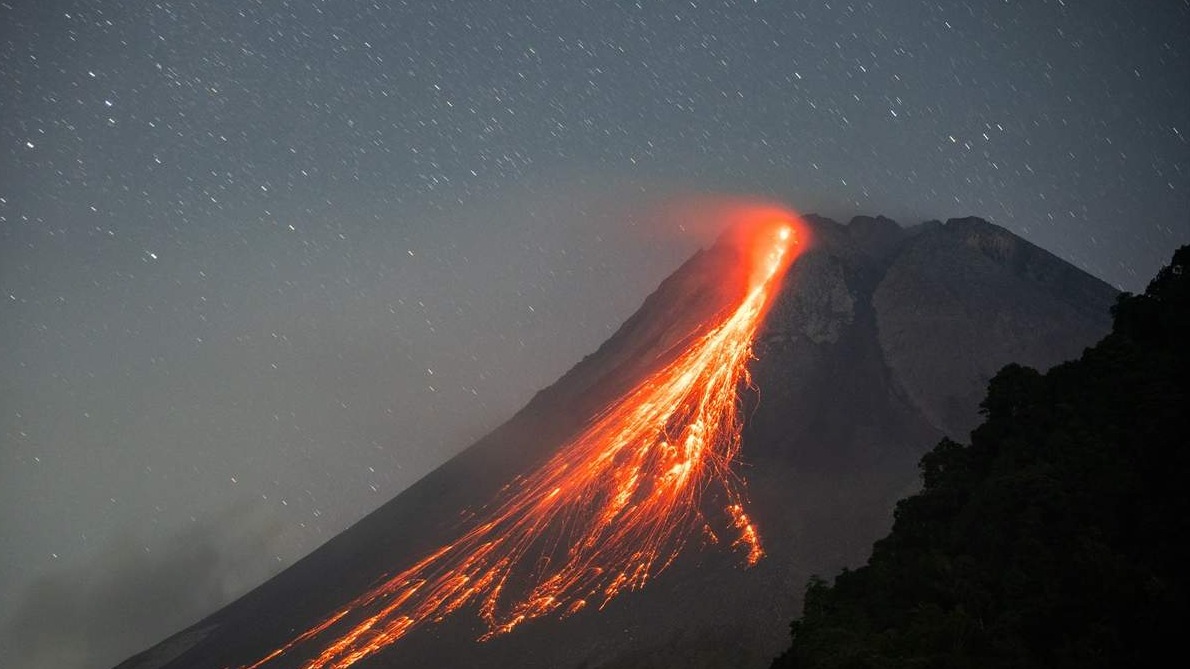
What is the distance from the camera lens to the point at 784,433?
88.4 metres

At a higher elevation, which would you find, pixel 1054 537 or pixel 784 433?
pixel 1054 537

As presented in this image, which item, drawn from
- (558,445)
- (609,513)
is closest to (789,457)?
(609,513)

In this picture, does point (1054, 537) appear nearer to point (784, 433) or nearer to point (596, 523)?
point (596, 523)

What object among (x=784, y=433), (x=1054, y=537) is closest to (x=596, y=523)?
(x=784, y=433)

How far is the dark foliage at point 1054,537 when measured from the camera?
19250 mm

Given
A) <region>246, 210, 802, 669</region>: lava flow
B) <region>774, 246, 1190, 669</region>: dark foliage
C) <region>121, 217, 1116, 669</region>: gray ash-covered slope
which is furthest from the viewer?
<region>246, 210, 802, 669</region>: lava flow

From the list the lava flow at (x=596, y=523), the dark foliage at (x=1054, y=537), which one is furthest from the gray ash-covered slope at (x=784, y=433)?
the dark foliage at (x=1054, y=537)

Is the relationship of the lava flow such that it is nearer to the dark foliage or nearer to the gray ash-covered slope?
the gray ash-covered slope

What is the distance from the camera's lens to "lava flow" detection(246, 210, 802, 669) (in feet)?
230

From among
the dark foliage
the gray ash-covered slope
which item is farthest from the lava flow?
the dark foliage

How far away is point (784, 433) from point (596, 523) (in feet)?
71.4

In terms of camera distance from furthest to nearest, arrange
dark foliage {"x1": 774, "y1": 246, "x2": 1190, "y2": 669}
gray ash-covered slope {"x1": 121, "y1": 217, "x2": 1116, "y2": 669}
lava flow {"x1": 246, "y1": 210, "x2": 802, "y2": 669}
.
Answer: lava flow {"x1": 246, "y1": 210, "x2": 802, "y2": 669}
gray ash-covered slope {"x1": 121, "y1": 217, "x2": 1116, "y2": 669}
dark foliage {"x1": 774, "y1": 246, "x2": 1190, "y2": 669}

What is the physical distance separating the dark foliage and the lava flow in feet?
138

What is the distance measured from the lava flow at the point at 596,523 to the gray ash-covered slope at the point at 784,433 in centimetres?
246
